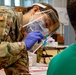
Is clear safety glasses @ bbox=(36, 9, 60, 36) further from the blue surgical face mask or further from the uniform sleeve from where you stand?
the uniform sleeve

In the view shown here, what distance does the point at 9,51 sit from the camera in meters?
1.63

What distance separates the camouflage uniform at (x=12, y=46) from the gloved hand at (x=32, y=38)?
0.17 feet

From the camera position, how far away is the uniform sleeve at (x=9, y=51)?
5.25 feet

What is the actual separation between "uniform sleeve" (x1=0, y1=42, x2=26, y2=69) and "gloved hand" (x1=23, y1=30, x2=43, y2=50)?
2.0 inches

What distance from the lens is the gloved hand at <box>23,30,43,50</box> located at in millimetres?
1699

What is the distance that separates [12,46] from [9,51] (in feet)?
0.14

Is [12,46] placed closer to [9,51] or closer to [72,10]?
[9,51]

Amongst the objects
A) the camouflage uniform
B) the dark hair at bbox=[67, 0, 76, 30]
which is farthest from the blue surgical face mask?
the dark hair at bbox=[67, 0, 76, 30]

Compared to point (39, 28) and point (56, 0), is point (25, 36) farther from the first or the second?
point (56, 0)

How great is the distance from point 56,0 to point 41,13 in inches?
241

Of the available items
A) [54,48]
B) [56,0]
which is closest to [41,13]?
[54,48]

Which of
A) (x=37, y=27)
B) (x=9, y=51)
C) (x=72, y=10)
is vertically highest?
(x=72, y=10)

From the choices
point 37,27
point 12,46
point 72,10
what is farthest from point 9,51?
point 72,10

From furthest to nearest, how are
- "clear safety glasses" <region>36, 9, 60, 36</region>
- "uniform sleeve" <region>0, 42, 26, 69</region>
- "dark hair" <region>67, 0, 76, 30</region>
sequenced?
"clear safety glasses" <region>36, 9, 60, 36</region>
"uniform sleeve" <region>0, 42, 26, 69</region>
"dark hair" <region>67, 0, 76, 30</region>
